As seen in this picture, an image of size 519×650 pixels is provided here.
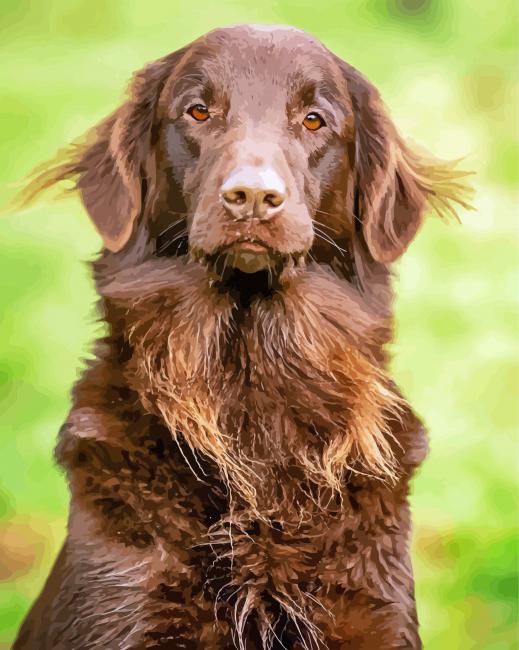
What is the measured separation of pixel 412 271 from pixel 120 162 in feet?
3.05

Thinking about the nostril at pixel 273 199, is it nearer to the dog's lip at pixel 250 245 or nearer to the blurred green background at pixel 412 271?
the dog's lip at pixel 250 245

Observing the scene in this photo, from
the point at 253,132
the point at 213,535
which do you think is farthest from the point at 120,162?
the point at 213,535

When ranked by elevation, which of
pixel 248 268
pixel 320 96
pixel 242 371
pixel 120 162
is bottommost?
pixel 242 371

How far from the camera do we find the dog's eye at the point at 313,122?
248 cm

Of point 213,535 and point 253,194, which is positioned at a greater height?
point 253,194

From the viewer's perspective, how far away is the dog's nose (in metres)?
2.17

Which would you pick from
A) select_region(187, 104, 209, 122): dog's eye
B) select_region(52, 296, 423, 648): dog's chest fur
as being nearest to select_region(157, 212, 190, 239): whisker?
select_region(187, 104, 209, 122): dog's eye

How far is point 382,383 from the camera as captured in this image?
259cm

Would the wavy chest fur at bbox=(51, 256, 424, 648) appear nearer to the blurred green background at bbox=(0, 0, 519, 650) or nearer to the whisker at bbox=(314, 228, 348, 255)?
the whisker at bbox=(314, 228, 348, 255)

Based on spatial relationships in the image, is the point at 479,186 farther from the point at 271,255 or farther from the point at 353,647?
the point at 353,647

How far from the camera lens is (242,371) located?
258 centimetres

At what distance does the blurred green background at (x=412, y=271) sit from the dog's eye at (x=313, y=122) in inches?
14.1

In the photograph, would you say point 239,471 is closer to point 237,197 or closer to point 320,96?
point 237,197

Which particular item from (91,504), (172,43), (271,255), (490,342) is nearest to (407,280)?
(490,342)
